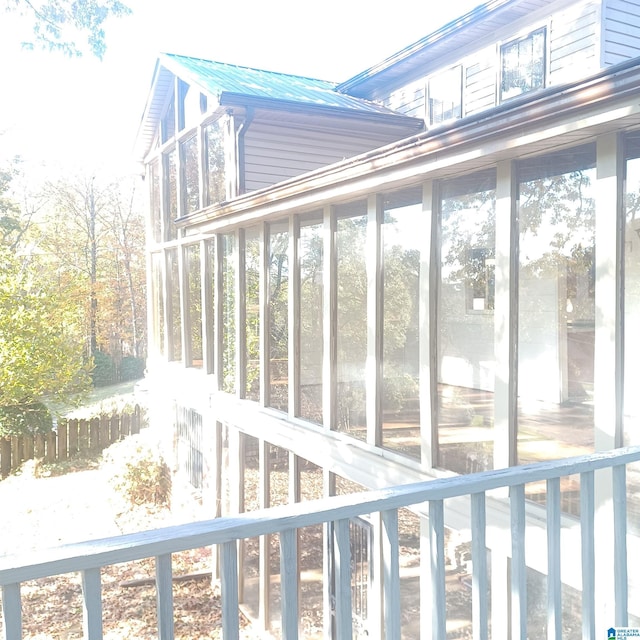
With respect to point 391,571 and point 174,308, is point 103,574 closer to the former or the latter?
point 174,308

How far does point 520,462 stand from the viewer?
12.4 ft

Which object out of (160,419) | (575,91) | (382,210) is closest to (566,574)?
(575,91)

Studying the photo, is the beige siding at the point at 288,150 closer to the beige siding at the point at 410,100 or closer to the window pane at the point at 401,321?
the beige siding at the point at 410,100

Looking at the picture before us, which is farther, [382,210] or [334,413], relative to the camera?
[334,413]

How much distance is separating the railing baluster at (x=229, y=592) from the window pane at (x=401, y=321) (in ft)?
11.7

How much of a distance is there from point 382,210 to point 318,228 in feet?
3.56

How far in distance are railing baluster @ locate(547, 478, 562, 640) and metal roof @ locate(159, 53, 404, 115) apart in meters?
8.12

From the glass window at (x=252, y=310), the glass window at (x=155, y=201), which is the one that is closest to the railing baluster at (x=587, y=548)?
the glass window at (x=252, y=310)

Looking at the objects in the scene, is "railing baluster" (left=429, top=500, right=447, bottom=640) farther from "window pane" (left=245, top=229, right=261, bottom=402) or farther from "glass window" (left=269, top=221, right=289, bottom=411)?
"window pane" (left=245, top=229, right=261, bottom=402)

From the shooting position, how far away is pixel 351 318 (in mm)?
5590

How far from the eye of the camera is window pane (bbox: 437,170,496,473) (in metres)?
4.00

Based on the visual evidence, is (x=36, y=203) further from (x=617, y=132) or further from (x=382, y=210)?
(x=617, y=132)

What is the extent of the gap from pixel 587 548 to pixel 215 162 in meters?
9.09

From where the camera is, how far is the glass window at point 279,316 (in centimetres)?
669
